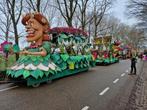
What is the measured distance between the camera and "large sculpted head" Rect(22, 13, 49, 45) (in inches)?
522

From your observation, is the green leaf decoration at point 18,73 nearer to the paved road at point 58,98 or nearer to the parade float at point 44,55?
the parade float at point 44,55

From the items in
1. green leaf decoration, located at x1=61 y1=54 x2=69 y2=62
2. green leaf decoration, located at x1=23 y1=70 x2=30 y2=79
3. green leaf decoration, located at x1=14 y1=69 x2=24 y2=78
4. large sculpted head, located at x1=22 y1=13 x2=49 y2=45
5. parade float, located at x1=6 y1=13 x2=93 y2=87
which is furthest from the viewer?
green leaf decoration, located at x1=61 y1=54 x2=69 y2=62

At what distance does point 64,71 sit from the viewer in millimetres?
15781

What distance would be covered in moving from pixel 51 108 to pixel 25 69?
4.17 m

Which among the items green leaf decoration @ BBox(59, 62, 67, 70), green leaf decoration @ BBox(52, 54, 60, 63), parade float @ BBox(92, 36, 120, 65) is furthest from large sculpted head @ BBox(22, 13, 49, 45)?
parade float @ BBox(92, 36, 120, 65)

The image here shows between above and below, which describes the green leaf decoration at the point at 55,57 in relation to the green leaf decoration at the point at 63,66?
above

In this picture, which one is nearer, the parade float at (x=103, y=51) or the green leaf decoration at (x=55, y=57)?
the green leaf decoration at (x=55, y=57)

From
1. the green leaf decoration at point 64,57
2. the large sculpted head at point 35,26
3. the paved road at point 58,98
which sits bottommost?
the paved road at point 58,98

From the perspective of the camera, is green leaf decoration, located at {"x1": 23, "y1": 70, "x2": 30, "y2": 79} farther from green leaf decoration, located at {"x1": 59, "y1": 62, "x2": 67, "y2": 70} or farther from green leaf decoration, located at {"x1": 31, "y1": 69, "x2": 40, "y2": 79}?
green leaf decoration, located at {"x1": 59, "y1": 62, "x2": 67, "y2": 70}

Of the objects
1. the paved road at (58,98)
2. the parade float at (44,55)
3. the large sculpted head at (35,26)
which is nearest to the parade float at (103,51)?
the parade float at (44,55)

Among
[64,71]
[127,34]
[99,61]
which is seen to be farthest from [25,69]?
[127,34]

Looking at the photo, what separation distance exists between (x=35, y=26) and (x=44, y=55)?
5.71 feet

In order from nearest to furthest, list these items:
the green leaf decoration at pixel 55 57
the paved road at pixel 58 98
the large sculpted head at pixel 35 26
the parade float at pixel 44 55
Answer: the paved road at pixel 58 98, the parade float at pixel 44 55, the large sculpted head at pixel 35 26, the green leaf decoration at pixel 55 57

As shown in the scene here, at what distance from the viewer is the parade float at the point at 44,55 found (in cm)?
1188
